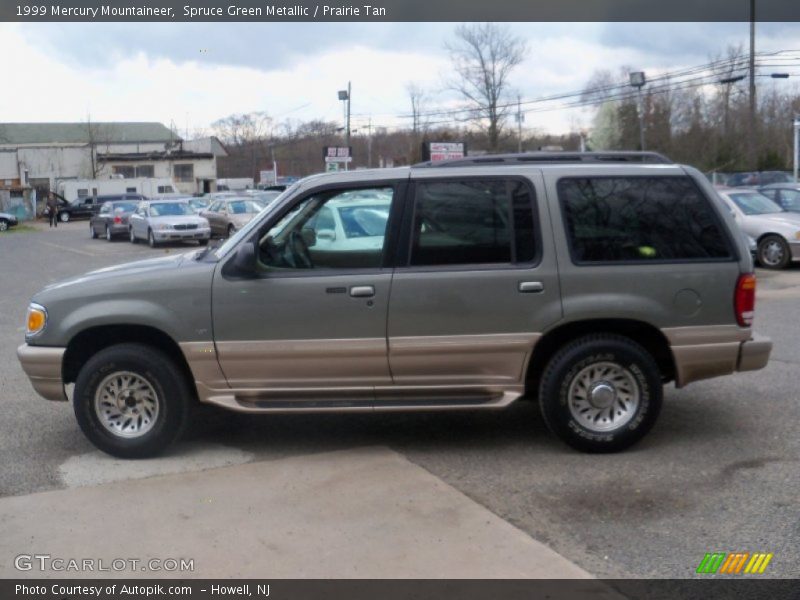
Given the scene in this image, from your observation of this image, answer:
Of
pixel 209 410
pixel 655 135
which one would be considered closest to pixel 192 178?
pixel 655 135

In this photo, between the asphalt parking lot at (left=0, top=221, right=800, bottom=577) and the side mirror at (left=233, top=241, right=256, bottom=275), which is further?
the side mirror at (left=233, top=241, right=256, bottom=275)

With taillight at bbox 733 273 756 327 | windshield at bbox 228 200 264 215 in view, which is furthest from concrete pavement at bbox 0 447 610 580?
windshield at bbox 228 200 264 215

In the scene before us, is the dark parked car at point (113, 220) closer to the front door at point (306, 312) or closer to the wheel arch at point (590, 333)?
the front door at point (306, 312)

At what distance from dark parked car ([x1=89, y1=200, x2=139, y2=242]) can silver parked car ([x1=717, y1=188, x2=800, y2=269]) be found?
23.1 metres

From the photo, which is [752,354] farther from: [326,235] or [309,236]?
[309,236]

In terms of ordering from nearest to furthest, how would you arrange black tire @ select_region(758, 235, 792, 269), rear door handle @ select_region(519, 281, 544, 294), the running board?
rear door handle @ select_region(519, 281, 544, 294) → the running board → black tire @ select_region(758, 235, 792, 269)

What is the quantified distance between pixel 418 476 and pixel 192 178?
232 ft

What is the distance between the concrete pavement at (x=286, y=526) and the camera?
4.52 metres

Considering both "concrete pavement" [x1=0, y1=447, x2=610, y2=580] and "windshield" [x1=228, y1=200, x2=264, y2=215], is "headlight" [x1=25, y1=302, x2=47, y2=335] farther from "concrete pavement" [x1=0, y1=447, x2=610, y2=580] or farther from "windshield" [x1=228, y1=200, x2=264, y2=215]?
"windshield" [x1=228, y1=200, x2=264, y2=215]

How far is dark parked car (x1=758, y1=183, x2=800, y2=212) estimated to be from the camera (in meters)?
18.5

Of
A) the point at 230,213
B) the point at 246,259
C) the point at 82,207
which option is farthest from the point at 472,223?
the point at 82,207

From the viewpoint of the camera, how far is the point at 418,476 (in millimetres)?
5844

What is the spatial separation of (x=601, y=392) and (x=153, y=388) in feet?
10.1

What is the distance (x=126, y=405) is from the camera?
21.0 feet
